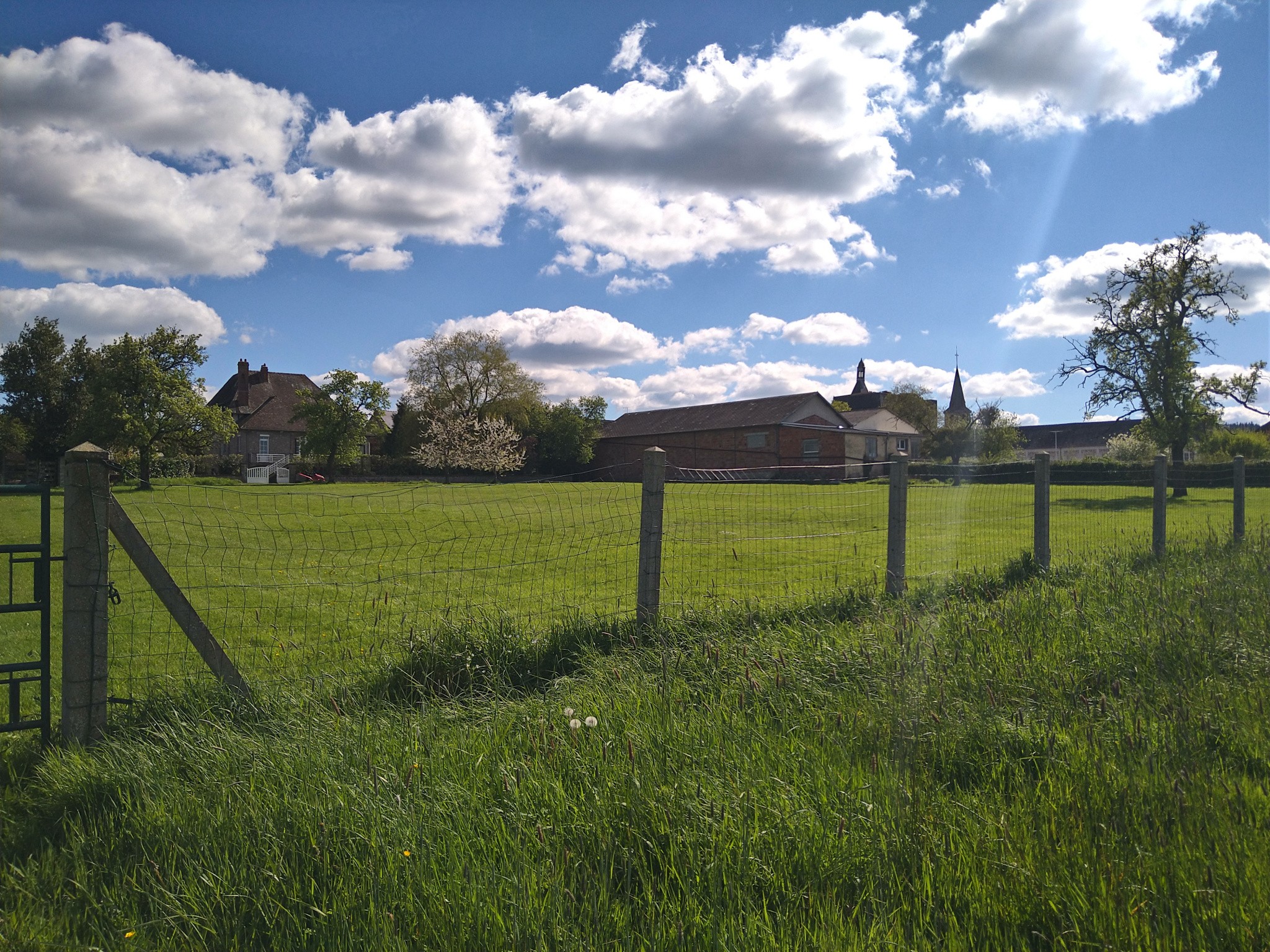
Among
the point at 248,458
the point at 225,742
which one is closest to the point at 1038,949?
the point at 225,742

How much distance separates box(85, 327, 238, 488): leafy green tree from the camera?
3881cm

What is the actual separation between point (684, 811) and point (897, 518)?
525cm

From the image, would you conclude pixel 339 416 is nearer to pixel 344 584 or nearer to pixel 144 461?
pixel 144 461

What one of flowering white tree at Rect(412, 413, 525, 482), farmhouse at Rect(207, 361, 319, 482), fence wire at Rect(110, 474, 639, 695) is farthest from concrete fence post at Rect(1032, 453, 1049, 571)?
farmhouse at Rect(207, 361, 319, 482)

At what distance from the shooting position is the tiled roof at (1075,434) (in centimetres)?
11069

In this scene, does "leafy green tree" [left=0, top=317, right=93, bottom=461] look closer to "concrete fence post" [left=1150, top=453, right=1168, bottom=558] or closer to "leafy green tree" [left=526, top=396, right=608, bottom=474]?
"leafy green tree" [left=526, top=396, right=608, bottom=474]

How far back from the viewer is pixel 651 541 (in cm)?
585

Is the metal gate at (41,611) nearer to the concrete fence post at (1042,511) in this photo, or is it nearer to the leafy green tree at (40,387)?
the concrete fence post at (1042,511)

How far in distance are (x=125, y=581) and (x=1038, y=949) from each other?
38.5 feet

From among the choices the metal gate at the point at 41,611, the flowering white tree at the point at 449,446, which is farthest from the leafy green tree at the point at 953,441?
the metal gate at the point at 41,611

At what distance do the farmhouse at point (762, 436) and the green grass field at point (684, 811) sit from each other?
48.7 meters

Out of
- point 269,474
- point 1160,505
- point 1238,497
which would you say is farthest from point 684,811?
point 269,474

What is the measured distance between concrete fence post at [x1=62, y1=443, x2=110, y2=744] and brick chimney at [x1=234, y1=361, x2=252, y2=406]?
247 ft

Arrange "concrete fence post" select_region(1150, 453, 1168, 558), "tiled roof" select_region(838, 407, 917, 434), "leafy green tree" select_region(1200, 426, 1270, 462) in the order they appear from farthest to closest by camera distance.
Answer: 1. "tiled roof" select_region(838, 407, 917, 434)
2. "leafy green tree" select_region(1200, 426, 1270, 462)
3. "concrete fence post" select_region(1150, 453, 1168, 558)
